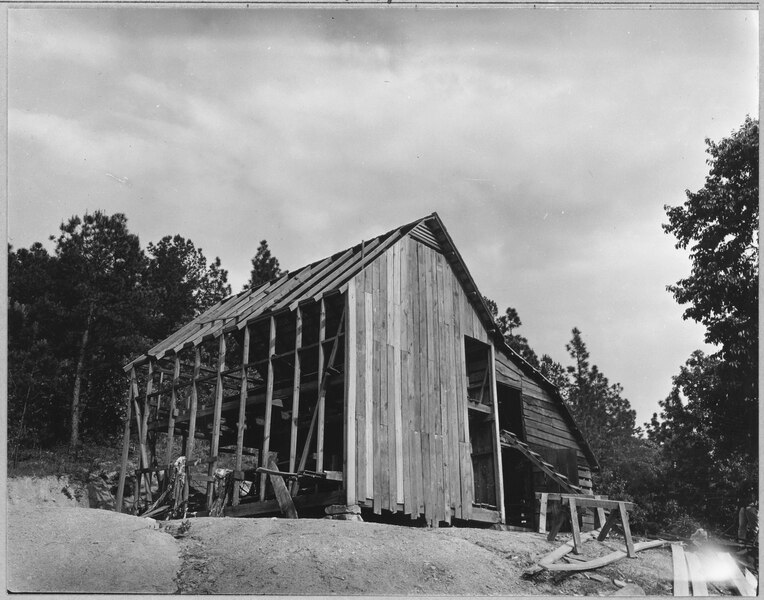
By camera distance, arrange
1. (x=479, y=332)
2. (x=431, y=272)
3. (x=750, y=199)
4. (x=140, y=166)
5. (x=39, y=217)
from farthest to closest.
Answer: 1. (x=750, y=199)
2. (x=479, y=332)
3. (x=431, y=272)
4. (x=140, y=166)
5. (x=39, y=217)

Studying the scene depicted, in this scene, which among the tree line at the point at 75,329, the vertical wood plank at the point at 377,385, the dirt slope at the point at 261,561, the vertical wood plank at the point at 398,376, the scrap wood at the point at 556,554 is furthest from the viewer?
the tree line at the point at 75,329

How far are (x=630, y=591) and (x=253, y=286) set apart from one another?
753 inches

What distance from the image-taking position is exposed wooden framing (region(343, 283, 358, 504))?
17.1 metres

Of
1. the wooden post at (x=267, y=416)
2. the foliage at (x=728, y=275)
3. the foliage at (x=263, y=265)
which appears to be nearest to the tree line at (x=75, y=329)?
the foliage at (x=263, y=265)

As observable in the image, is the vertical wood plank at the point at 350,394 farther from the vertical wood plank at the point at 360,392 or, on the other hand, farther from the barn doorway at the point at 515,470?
the barn doorway at the point at 515,470

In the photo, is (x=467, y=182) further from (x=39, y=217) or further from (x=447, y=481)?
(x=39, y=217)

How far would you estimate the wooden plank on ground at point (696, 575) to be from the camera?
44.3 ft

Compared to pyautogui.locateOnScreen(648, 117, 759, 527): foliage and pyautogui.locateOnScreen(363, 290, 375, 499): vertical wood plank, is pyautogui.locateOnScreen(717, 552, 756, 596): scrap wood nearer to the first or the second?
pyautogui.locateOnScreen(363, 290, 375, 499): vertical wood plank

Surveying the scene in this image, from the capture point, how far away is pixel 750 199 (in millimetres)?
26656

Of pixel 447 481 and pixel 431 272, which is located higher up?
pixel 431 272

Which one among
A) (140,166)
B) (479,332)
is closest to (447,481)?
(479,332)

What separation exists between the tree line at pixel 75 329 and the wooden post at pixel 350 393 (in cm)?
2251

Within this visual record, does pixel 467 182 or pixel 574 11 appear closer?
pixel 574 11

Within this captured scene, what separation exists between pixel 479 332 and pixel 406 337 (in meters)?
4.26
